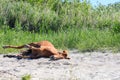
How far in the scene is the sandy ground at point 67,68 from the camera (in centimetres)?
684

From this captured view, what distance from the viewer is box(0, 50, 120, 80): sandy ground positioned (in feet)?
22.4

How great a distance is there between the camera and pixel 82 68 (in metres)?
7.75

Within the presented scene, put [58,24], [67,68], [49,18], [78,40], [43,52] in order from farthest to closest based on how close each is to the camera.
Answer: [49,18] < [58,24] < [78,40] < [43,52] < [67,68]

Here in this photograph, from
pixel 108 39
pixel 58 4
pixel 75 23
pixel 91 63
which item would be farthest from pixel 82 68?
pixel 58 4

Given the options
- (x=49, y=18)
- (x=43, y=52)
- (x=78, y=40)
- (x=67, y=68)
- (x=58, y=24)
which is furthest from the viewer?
(x=49, y=18)

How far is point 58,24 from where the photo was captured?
634 inches

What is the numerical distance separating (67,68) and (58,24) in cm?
843

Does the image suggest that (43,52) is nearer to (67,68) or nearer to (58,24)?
(67,68)

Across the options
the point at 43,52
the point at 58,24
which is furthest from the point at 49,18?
the point at 43,52

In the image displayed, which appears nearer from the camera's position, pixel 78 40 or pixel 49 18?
pixel 78 40

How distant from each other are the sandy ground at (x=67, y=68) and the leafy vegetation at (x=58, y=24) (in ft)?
7.40

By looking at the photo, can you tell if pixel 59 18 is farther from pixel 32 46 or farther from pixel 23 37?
pixel 32 46

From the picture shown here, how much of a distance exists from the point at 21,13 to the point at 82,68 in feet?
30.4

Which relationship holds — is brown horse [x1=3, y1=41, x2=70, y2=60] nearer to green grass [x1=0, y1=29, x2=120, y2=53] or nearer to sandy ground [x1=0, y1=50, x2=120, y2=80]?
sandy ground [x1=0, y1=50, x2=120, y2=80]
